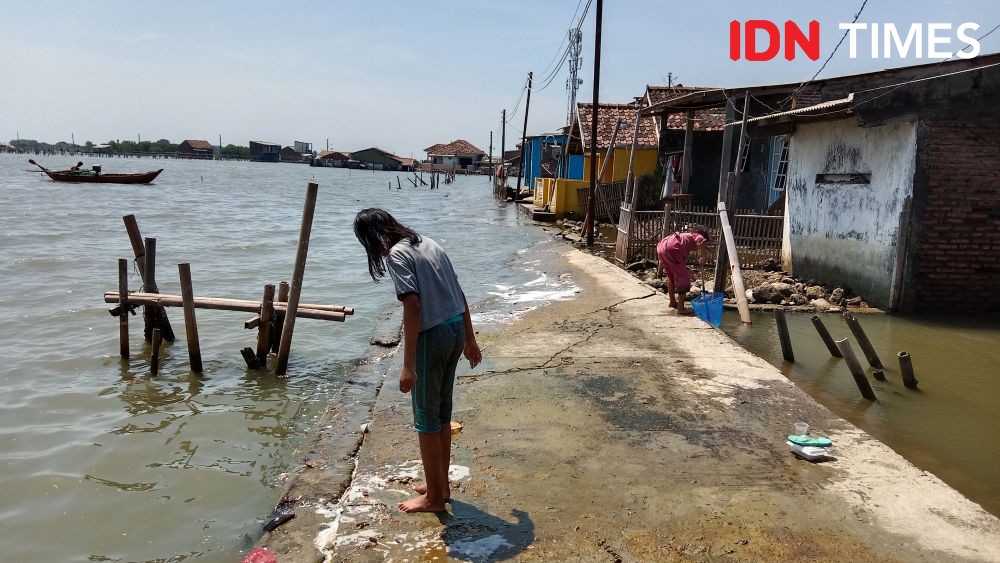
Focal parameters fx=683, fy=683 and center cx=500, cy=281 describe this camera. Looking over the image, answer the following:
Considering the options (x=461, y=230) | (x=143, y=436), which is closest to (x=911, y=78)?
(x=143, y=436)

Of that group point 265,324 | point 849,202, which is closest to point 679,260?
point 849,202

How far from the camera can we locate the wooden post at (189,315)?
23.1 feet

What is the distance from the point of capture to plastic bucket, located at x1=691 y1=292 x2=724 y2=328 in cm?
841

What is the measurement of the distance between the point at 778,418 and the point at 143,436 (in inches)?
208

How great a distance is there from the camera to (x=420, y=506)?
3641 millimetres

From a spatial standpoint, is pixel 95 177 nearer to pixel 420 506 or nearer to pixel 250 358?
pixel 250 358

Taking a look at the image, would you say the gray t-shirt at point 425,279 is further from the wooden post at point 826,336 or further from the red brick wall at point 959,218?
the red brick wall at point 959,218

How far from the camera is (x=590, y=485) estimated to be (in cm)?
391

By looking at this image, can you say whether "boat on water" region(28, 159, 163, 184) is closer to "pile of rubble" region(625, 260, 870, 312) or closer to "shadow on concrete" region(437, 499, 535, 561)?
"pile of rubble" region(625, 260, 870, 312)

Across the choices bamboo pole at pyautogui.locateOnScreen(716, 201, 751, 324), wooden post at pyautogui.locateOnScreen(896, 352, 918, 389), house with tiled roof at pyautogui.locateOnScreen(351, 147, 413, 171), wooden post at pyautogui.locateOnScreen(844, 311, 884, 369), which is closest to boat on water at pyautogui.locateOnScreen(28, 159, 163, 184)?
bamboo pole at pyautogui.locateOnScreen(716, 201, 751, 324)

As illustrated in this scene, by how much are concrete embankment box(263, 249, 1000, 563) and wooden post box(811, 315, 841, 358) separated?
127cm

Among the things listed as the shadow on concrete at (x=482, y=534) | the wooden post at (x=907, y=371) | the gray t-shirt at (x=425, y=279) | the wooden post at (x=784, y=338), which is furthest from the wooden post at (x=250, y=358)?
the wooden post at (x=907, y=371)

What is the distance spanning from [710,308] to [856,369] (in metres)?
2.42

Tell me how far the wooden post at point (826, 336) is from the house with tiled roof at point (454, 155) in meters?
91.1
